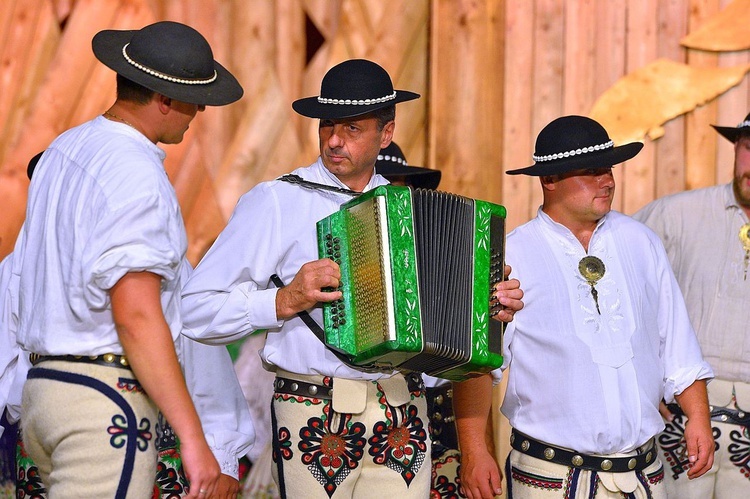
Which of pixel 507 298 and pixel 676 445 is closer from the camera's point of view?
pixel 507 298

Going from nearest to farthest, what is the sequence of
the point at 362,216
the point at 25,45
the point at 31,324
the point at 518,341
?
1. the point at 31,324
2. the point at 362,216
3. the point at 518,341
4. the point at 25,45

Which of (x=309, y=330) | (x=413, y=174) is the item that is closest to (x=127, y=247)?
(x=309, y=330)

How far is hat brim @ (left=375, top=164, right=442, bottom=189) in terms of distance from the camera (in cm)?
493

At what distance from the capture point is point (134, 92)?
10.0ft

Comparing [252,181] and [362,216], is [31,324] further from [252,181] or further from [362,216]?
[252,181]

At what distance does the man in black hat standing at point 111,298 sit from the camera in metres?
2.79

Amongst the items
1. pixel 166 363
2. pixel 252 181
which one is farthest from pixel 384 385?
pixel 252 181

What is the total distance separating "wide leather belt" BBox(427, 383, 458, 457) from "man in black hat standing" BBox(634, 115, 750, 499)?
829 millimetres

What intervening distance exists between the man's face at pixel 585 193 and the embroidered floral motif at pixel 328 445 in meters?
1.24

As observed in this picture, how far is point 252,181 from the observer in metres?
5.82

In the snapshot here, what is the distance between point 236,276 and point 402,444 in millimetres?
714

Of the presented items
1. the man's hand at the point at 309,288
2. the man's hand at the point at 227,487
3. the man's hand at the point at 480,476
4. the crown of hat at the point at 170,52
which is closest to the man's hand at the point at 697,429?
the man's hand at the point at 480,476

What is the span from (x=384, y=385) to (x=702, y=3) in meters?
3.36

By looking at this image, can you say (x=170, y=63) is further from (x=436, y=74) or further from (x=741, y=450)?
(x=436, y=74)
